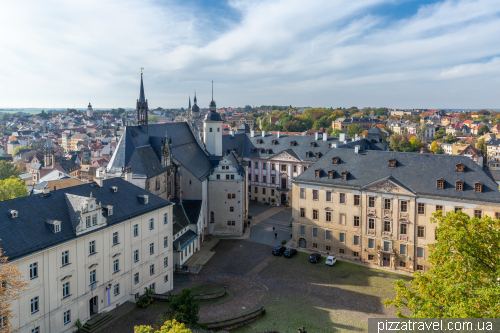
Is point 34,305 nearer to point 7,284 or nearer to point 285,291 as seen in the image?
point 7,284

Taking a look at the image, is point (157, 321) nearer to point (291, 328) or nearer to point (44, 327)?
point (44, 327)

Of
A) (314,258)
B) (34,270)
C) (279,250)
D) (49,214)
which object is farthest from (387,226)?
(34,270)

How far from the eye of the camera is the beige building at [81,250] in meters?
27.4

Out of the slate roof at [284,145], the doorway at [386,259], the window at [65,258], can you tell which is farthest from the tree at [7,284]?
the slate roof at [284,145]

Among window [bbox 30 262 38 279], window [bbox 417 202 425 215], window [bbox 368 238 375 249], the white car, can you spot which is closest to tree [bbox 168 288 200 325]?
window [bbox 30 262 38 279]

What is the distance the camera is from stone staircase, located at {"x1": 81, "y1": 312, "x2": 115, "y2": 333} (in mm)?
31536

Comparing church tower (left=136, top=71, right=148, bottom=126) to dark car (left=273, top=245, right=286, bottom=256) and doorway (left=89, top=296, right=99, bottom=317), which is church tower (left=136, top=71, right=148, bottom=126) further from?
doorway (left=89, top=296, right=99, bottom=317)

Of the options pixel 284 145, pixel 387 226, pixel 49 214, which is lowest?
pixel 387 226

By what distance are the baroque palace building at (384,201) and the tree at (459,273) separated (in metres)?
26.5

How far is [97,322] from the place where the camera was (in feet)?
107

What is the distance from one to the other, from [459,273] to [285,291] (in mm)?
25671

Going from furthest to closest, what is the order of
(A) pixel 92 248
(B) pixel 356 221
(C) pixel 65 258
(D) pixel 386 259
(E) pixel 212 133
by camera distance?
(E) pixel 212 133 → (B) pixel 356 221 → (D) pixel 386 259 → (A) pixel 92 248 → (C) pixel 65 258

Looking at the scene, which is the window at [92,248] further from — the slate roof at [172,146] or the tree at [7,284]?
the slate roof at [172,146]

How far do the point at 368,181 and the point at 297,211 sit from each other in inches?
467
